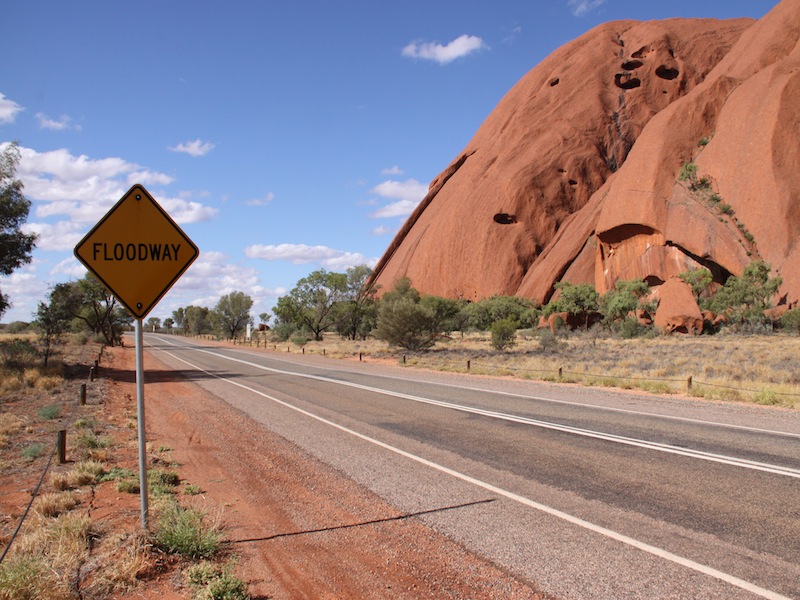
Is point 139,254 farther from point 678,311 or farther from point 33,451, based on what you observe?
point 678,311

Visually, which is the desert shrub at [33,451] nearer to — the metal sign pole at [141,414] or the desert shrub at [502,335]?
the metal sign pole at [141,414]

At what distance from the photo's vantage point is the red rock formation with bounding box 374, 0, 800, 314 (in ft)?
167

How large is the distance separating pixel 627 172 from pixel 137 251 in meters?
64.5

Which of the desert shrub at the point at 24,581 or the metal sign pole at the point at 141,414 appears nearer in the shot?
the desert shrub at the point at 24,581

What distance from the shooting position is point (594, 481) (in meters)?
6.12

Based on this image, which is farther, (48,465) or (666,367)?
(666,367)

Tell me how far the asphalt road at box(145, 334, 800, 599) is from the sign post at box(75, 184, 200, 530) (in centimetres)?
300

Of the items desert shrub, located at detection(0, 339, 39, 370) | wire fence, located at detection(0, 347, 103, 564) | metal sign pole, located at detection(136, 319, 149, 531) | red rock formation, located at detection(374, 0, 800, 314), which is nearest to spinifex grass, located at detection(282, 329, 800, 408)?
metal sign pole, located at detection(136, 319, 149, 531)

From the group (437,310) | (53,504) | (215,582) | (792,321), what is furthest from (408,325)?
(215,582)

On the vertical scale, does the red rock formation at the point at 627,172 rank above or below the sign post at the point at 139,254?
above

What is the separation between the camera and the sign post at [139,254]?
171 inches

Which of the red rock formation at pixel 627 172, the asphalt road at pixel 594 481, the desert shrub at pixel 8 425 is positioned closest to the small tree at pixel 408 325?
the asphalt road at pixel 594 481

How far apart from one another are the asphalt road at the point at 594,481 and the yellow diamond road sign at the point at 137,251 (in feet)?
10.0

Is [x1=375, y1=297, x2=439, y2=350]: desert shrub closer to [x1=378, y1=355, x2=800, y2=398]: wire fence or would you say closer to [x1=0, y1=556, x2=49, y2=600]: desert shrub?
[x1=378, y1=355, x2=800, y2=398]: wire fence
